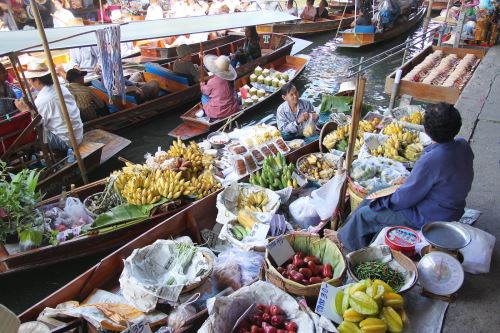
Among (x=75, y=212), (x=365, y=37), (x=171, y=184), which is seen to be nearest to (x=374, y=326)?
(x=171, y=184)

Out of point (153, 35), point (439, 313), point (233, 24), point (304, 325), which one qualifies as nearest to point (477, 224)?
point (439, 313)

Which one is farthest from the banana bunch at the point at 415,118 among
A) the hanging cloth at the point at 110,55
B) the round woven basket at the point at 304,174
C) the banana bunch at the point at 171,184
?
A: the hanging cloth at the point at 110,55

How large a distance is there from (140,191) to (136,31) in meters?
3.67

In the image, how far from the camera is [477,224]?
3.48 meters

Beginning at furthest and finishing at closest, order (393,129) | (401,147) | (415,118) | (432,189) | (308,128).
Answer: (308,128), (415,118), (393,129), (401,147), (432,189)

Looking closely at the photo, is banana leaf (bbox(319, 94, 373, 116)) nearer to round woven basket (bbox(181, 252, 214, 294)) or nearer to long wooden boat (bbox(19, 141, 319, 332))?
long wooden boat (bbox(19, 141, 319, 332))

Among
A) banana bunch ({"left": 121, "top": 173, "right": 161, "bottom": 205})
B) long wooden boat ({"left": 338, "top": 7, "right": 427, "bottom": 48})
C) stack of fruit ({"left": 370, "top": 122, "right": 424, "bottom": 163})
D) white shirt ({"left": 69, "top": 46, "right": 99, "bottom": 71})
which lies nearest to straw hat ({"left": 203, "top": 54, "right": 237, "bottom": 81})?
banana bunch ({"left": 121, "top": 173, "right": 161, "bottom": 205})

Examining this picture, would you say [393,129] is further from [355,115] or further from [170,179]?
[170,179]

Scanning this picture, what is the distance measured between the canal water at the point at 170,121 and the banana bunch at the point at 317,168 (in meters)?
1.13

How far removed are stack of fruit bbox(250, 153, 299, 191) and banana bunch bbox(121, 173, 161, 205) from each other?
121 cm

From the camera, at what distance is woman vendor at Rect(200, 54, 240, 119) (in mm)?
7031

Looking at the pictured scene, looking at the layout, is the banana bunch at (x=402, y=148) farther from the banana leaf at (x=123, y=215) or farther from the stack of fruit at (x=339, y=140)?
the banana leaf at (x=123, y=215)

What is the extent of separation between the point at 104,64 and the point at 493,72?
6.98m

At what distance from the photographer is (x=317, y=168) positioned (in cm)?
492
